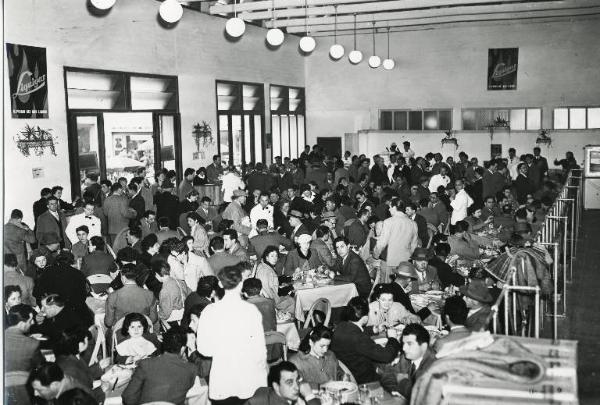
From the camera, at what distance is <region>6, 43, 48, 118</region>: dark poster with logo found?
459 inches

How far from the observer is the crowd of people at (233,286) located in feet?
16.7

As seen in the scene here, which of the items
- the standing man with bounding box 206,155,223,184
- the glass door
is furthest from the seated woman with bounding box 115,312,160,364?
the standing man with bounding box 206,155,223,184

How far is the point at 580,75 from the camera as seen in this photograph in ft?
69.2

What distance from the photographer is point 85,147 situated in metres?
13.8

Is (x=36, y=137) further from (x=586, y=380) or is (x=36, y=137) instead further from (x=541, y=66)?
(x=541, y=66)

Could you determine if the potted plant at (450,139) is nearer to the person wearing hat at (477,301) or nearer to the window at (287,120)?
the window at (287,120)

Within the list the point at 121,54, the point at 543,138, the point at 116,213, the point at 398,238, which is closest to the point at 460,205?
the point at 398,238

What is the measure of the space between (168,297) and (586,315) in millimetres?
5184

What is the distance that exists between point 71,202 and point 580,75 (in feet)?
51.6

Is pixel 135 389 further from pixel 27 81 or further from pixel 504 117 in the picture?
pixel 504 117

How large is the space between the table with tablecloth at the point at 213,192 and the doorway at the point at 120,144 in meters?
1.17

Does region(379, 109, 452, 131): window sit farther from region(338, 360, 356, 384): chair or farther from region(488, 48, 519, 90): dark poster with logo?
region(338, 360, 356, 384): chair

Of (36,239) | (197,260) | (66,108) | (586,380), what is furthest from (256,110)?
(586,380)

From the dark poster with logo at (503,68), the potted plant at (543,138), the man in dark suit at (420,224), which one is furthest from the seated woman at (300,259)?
the dark poster with logo at (503,68)
